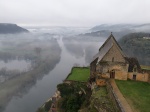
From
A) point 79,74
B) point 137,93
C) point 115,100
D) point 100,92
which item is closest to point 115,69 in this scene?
point 100,92

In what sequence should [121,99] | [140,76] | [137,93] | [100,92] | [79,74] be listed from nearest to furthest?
[121,99], [137,93], [100,92], [140,76], [79,74]

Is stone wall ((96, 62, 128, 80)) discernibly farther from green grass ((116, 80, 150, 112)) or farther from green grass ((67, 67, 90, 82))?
green grass ((67, 67, 90, 82))

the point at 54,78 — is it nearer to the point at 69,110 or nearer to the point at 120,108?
the point at 69,110

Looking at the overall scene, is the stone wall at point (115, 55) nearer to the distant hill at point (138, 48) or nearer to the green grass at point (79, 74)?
the green grass at point (79, 74)

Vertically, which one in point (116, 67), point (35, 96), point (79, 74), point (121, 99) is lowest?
point (35, 96)

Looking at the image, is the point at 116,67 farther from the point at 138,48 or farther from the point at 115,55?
the point at 138,48

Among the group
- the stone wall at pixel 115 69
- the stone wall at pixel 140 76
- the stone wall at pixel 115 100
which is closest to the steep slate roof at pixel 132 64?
the stone wall at pixel 140 76

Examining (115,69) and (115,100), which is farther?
(115,69)

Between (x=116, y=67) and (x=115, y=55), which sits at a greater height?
(x=115, y=55)

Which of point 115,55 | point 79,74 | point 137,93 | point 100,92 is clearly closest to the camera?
point 137,93

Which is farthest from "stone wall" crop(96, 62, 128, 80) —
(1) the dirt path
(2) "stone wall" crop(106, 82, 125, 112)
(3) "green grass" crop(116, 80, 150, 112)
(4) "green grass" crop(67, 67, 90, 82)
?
(4) "green grass" crop(67, 67, 90, 82)
